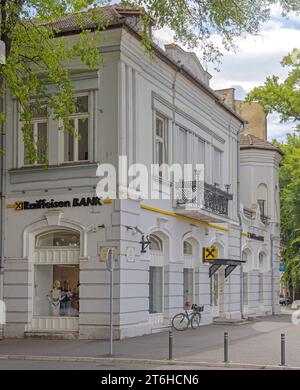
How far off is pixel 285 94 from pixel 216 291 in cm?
1033

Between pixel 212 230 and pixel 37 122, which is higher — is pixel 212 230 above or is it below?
below

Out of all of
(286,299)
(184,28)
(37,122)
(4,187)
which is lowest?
(286,299)

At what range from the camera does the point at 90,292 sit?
71.0 feet

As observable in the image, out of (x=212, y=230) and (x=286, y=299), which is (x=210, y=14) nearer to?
(x=212, y=230)

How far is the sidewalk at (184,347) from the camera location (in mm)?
17000

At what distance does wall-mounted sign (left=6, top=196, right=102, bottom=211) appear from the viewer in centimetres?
2193

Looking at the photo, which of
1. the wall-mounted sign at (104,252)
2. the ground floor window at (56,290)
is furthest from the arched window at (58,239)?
the wall-mounted sign at (104,252)

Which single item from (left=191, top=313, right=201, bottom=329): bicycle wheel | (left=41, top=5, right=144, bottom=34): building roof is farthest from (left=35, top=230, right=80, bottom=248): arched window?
(left=41, top=5, right=144, bottom=34): building roof

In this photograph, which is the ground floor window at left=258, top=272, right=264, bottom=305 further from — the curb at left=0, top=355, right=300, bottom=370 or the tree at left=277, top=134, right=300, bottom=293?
the curb at left=0, top=355, right=300, bottom=370

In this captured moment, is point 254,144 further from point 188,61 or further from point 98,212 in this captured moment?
point 98,212

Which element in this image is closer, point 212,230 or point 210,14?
point 210,14
